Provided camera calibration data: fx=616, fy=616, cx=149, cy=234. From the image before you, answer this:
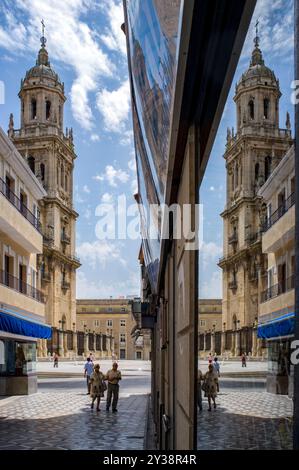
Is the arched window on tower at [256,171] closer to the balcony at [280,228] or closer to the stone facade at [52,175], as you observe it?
the balcony at [280,228]

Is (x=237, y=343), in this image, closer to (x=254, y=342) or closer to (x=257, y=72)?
(x=254, y=342)

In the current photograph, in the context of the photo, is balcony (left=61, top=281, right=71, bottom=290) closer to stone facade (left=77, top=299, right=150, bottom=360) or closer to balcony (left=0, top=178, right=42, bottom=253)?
stone facade (left=77, top=299, right=150, bottom=360)

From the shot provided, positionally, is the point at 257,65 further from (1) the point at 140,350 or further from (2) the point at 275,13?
(1) the point at 140,350

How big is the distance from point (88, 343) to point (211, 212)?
78.5 m

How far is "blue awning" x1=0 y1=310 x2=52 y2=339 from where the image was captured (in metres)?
15.3

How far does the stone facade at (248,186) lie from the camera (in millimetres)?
969

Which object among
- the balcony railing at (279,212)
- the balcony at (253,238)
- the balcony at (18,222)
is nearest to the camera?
the balcony railing at (279,212)

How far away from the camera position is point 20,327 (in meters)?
17.2

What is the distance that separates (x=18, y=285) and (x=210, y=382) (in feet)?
67.7

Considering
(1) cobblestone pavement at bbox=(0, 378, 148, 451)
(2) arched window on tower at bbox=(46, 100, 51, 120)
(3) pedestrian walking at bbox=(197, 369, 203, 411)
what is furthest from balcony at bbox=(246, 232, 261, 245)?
(2) arched window on tower at bbox=(46, 100, 51, 120)

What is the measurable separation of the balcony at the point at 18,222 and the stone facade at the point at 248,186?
53.5 feet

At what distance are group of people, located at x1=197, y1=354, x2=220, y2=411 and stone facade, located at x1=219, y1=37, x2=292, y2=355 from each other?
0.80ft

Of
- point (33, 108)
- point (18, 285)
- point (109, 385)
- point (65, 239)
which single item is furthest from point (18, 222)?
point (65, 239)

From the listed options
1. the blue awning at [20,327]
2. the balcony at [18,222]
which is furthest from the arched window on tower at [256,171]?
the balcony at [18,222]
